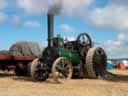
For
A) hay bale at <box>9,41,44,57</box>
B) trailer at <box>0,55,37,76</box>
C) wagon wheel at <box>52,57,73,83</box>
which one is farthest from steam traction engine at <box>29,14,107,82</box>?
hay bale at <box>9,41,44,57</box>

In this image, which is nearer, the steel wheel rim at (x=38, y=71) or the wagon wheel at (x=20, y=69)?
the steel wheel rim at (x=38, y=71)

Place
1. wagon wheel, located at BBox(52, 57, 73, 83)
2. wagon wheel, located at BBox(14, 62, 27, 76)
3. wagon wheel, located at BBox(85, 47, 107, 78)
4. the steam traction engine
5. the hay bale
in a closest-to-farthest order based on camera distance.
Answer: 1. wagon wheel, located at BBox(52, 57, 73, 83)
2. the steam traction engine
3. wagon wheel, located at BBox(85, 47, 107, 78)
4. wagon wheel, located at BBox(14, 62, 27, 76)
5. the hay bale

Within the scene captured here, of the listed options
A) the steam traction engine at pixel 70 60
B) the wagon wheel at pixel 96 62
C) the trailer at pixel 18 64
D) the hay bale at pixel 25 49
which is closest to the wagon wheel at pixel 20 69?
the trailer at pixel 18 64

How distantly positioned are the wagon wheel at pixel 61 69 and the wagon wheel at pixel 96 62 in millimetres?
1324

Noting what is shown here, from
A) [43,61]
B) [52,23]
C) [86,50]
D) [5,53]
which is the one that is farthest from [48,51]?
[52,23]

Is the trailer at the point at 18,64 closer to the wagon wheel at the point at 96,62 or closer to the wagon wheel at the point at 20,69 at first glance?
the wagon wheel at the point at 20,69

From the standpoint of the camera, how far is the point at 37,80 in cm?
1953

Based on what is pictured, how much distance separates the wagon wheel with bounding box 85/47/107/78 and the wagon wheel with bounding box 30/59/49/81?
87.2 inches

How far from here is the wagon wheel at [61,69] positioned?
17781 mm

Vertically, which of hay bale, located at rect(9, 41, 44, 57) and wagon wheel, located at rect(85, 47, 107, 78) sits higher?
hay bale, located at rect(9, 41, 44, 57)

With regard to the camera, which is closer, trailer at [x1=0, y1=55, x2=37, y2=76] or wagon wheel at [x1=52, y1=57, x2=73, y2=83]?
wagon wheel at [x1=52, y1=57, x2=73, y2=83]

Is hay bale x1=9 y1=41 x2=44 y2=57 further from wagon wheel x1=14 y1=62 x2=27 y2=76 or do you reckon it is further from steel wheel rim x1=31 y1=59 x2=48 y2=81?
steel wheel rim x1=31 y1=59 x2=48 y2=81

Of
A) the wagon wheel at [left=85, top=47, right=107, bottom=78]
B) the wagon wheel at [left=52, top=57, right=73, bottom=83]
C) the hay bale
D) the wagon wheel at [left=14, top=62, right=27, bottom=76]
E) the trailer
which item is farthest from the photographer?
the hay bale

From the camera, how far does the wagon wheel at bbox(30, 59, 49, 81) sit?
19.4 metres
